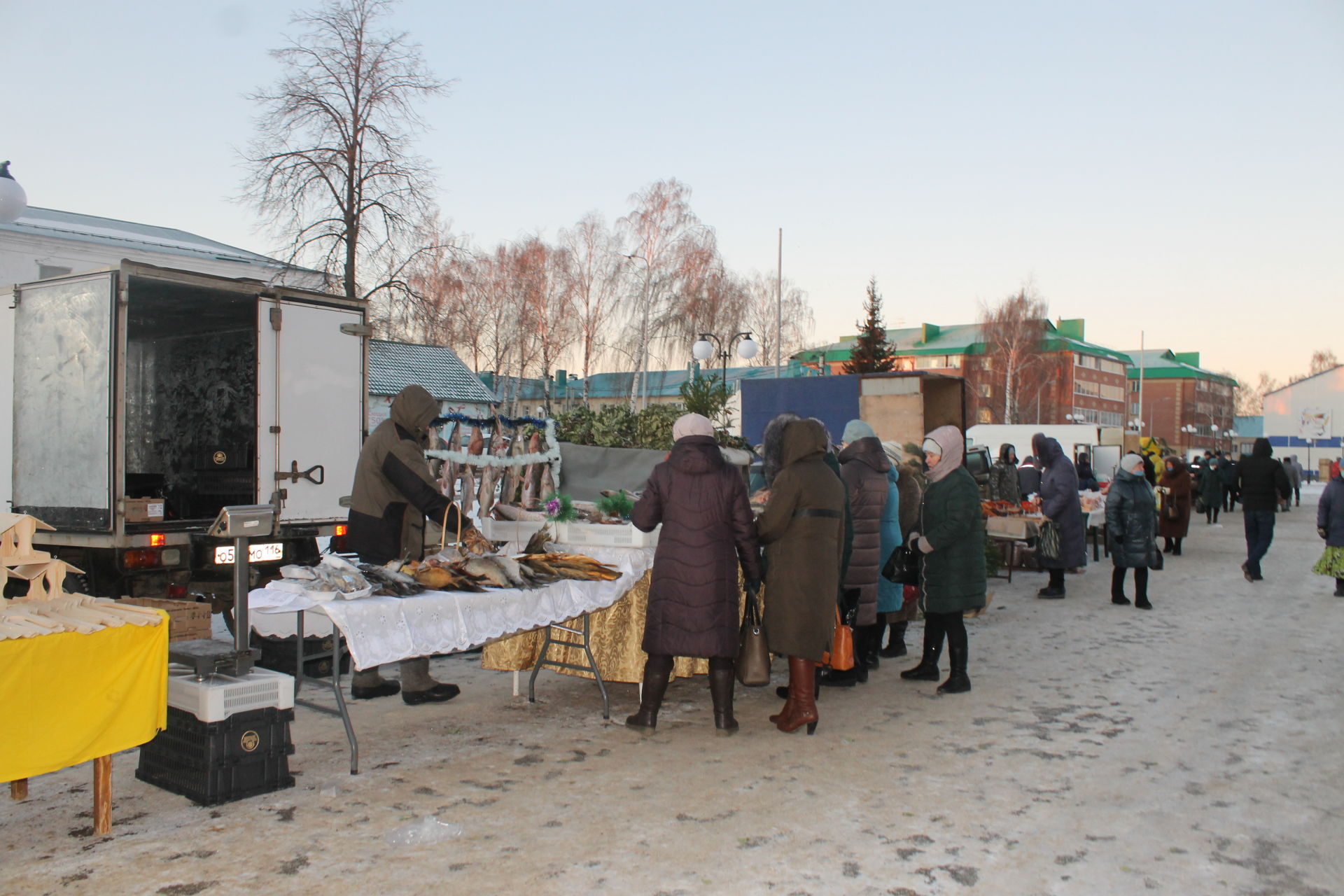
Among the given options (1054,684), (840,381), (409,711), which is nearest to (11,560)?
(409,711)

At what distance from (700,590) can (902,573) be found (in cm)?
233

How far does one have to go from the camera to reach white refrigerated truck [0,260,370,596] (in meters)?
6.35

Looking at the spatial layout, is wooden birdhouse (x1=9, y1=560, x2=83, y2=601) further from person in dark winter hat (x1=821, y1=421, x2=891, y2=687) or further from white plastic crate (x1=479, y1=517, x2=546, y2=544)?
person in dark winter hat (x1=821, y1=421, x2=891, y2=687)

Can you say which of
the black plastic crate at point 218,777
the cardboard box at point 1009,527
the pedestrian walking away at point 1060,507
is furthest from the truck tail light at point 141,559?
the cardboard box at point 1009,527

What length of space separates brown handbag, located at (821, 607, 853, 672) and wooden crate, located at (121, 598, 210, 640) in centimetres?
396

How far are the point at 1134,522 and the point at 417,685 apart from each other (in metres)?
7.65

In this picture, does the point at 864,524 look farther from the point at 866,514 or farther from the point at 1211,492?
the point at 1211,492

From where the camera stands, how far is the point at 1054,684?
21.5 feet

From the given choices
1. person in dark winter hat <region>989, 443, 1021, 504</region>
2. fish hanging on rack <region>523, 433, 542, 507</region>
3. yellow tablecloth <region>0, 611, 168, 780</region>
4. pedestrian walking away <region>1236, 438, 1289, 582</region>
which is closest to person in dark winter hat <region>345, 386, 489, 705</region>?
yellow tablecloth <region>0, 611, 168, 780</region>

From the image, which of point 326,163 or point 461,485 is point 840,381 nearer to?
point 461,485

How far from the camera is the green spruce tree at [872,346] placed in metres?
39.9

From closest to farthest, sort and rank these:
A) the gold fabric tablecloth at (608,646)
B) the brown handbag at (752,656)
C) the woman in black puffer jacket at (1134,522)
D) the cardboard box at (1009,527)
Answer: the brown handbag at (752,656)
the gold fabric tablecloth at (608,646)
the woman in black puffer jacket at (1134,522)
the cardboard box at (1009,527)

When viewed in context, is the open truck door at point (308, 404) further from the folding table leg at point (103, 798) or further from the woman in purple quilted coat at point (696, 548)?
the folding table leg at point (103, 798)

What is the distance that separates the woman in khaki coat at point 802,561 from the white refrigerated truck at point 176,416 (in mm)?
3246
